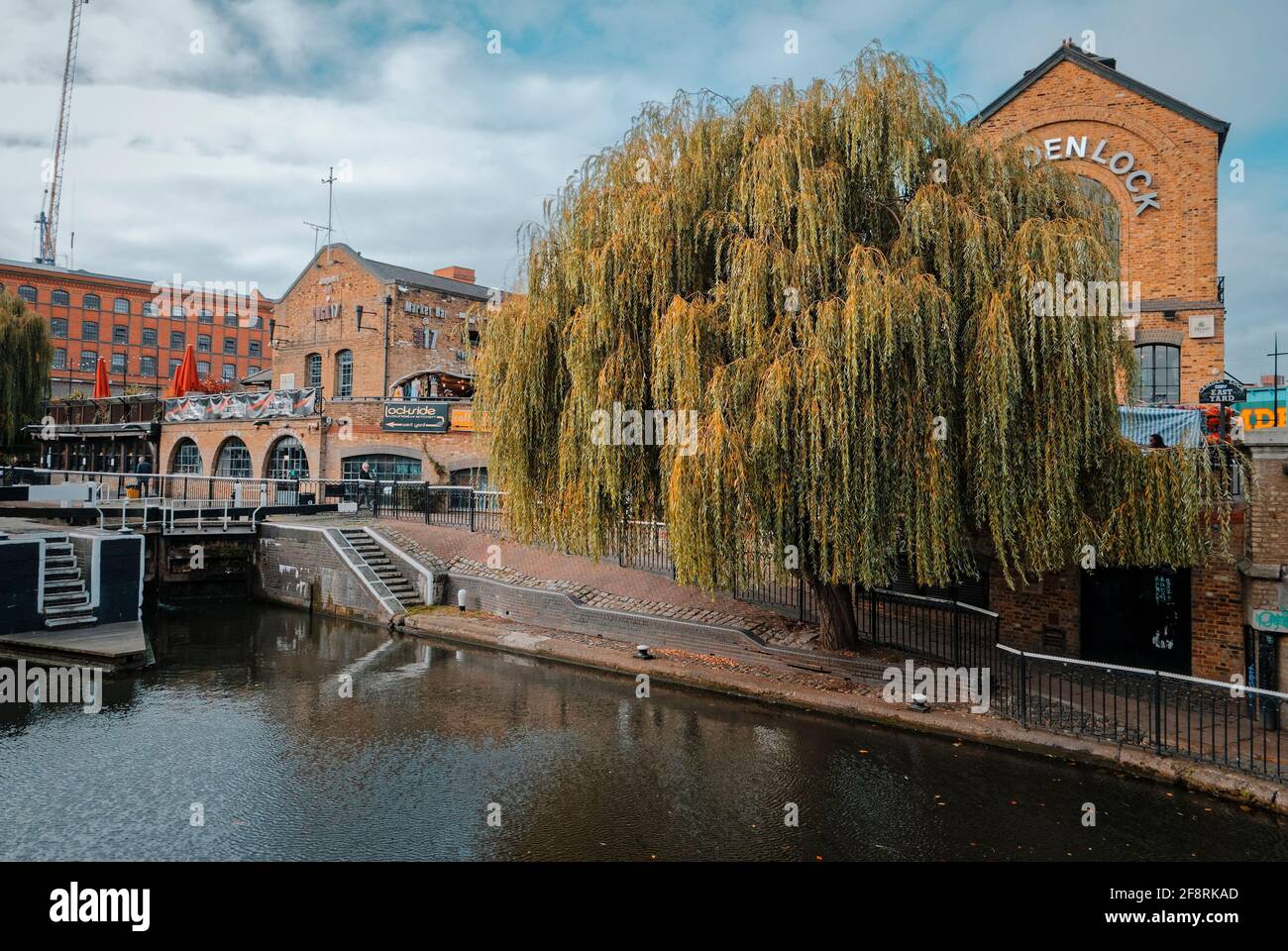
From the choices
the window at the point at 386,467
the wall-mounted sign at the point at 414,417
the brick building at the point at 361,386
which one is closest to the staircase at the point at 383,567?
the brick building at the point at 361,386

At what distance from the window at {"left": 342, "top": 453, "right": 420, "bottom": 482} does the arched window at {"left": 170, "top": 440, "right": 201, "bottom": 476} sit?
9.74 metres

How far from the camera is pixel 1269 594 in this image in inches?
413

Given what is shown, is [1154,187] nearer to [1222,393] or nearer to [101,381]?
[1222,393]

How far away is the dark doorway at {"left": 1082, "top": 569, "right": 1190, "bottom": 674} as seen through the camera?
12469mm

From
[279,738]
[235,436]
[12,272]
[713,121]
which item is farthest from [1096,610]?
[12,272]

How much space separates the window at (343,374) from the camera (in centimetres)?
3306

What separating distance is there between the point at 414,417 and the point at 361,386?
4859mm

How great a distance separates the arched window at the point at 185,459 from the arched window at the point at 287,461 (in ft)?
17.5

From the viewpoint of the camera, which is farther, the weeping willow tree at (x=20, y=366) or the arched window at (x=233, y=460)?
the weeping willow tree at (x=20, y=366)

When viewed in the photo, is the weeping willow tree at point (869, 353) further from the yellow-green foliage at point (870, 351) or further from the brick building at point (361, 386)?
the brick building at point (361, 386)

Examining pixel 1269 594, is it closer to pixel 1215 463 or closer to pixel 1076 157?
pixel 1215 463

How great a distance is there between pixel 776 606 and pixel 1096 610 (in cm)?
519

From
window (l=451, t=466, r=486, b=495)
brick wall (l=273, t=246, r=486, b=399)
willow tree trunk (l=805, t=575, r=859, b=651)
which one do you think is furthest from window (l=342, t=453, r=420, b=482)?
willow tree trunk (l=805, t=575, r=859, b=651)

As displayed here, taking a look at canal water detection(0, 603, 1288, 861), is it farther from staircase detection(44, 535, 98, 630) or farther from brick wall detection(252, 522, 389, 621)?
brick wall detection(252, 522, 389, 621)
